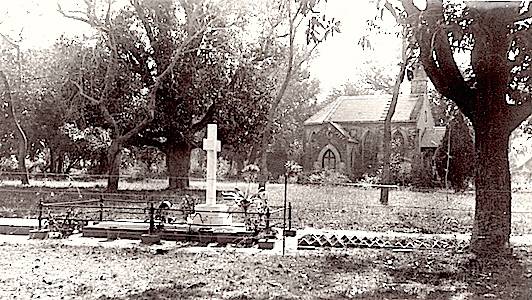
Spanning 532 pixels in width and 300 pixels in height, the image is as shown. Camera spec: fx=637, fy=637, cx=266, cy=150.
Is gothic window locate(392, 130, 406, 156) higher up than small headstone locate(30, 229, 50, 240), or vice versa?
gothic window locate(392, 130, 406, 156)

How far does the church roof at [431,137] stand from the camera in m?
45.5

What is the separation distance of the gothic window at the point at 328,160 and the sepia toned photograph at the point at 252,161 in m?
0.14

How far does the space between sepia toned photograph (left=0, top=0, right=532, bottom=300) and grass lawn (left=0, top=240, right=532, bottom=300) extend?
2.1 inches

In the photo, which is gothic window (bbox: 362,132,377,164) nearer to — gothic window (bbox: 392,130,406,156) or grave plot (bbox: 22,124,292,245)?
Result: gothic window (bbox: 392,130,406,156)

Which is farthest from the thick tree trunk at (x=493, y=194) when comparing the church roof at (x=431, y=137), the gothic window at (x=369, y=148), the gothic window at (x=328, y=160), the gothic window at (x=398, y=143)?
the church roof at (x=431, y=137)

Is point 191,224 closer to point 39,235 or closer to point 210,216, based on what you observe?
point 210,216

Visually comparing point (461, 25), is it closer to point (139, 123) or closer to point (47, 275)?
point (47, 275)

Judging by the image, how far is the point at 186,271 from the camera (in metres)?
9.18

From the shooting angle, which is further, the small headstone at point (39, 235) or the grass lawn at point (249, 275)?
the small headstone at point (39, 235)

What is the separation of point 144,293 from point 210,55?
2270cm

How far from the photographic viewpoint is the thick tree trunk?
1195 cm

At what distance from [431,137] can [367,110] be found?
5.08 m

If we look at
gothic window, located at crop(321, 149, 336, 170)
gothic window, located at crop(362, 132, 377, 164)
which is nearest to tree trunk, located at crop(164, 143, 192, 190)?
gothic window, located at crop(321, 149, 336, 170)

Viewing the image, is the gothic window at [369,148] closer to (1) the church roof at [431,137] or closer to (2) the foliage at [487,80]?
(1) the church roof at [431,137]
